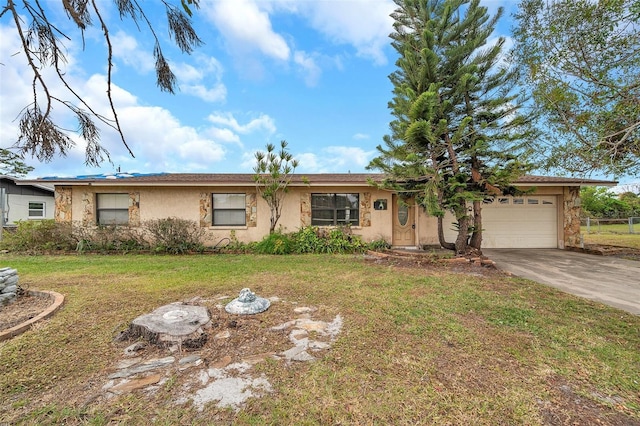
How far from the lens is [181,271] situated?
6449 millimetres

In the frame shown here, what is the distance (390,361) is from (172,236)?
27.9ft

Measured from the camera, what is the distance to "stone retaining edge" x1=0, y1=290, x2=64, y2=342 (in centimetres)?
303

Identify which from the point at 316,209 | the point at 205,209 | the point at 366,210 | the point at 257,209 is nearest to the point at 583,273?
the point at 366,210

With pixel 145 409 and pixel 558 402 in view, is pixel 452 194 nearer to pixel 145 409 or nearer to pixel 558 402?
pixel 558 402

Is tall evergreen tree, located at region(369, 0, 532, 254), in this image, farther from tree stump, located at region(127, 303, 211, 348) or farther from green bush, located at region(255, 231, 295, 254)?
tree stump, located at region(127, 303, 211, 348)

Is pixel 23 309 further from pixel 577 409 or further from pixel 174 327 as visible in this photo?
pixel 577 409

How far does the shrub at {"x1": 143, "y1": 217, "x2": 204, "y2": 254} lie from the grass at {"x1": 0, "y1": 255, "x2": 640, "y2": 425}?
12.7ft

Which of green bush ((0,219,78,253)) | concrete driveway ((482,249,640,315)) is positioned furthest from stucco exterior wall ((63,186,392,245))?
concrete driveway ((482,249,640,315))

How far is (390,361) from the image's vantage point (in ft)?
8.48

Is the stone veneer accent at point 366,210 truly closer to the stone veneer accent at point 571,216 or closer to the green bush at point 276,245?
the green bush at point 276,245

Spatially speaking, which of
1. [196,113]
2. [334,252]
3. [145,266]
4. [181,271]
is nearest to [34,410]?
[181,271]

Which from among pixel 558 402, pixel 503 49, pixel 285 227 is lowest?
pixel 558 402

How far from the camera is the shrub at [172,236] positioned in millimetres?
9000

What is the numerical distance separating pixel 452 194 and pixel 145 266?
8.23 metres
